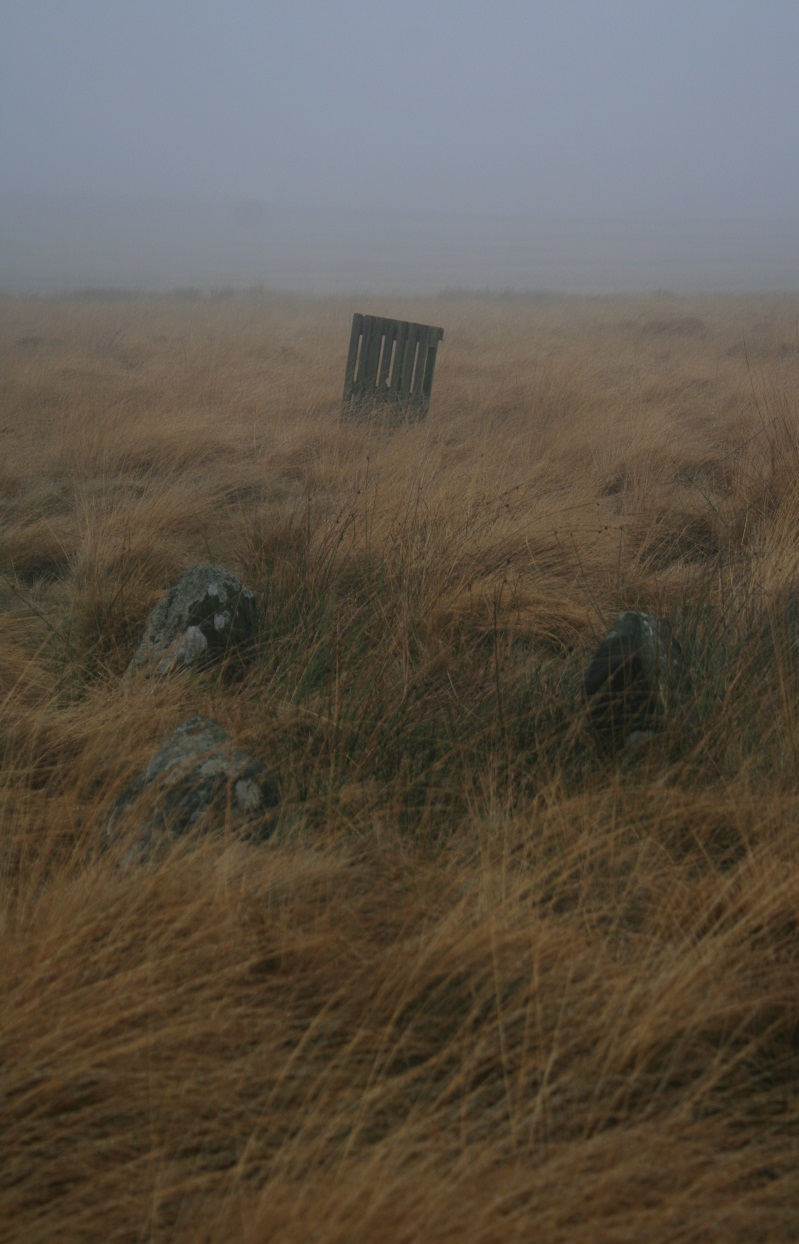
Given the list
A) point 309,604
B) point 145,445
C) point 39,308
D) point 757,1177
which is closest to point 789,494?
point 309,604

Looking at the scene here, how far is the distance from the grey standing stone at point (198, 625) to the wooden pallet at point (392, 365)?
163 inches

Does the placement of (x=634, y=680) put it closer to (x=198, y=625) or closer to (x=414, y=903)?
(x=414, y=903)

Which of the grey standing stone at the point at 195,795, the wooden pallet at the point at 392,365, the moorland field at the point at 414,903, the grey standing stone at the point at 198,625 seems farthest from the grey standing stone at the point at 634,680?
the wooden pallet at the point at 392,365

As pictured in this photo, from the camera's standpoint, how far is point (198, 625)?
2.69m

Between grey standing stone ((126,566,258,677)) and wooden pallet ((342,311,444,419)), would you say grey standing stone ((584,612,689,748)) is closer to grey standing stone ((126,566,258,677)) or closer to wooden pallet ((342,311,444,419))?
grey standing stone ((126,566,258,677))

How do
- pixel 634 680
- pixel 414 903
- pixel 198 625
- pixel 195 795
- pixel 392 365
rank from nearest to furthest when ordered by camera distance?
pixel 414 903 → pixel 195 795 → pixel 634 680 → pixel 198 625 → pixel 392 365

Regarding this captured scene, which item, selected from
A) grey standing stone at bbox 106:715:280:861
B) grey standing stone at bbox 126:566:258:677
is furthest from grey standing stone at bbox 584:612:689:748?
grey standing stone at bbox 126:566:258:677

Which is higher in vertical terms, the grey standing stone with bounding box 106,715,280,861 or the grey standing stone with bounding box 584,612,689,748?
the grey standing stone with bounding box 584,612,689,748

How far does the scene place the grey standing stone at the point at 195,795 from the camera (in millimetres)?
1854

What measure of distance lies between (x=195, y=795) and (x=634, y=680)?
106 cm

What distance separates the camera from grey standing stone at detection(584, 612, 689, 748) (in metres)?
2.22

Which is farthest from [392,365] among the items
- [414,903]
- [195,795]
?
[414,903]

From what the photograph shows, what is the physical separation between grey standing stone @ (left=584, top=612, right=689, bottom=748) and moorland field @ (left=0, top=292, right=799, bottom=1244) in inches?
2.4

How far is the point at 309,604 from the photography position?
2.99 meters
